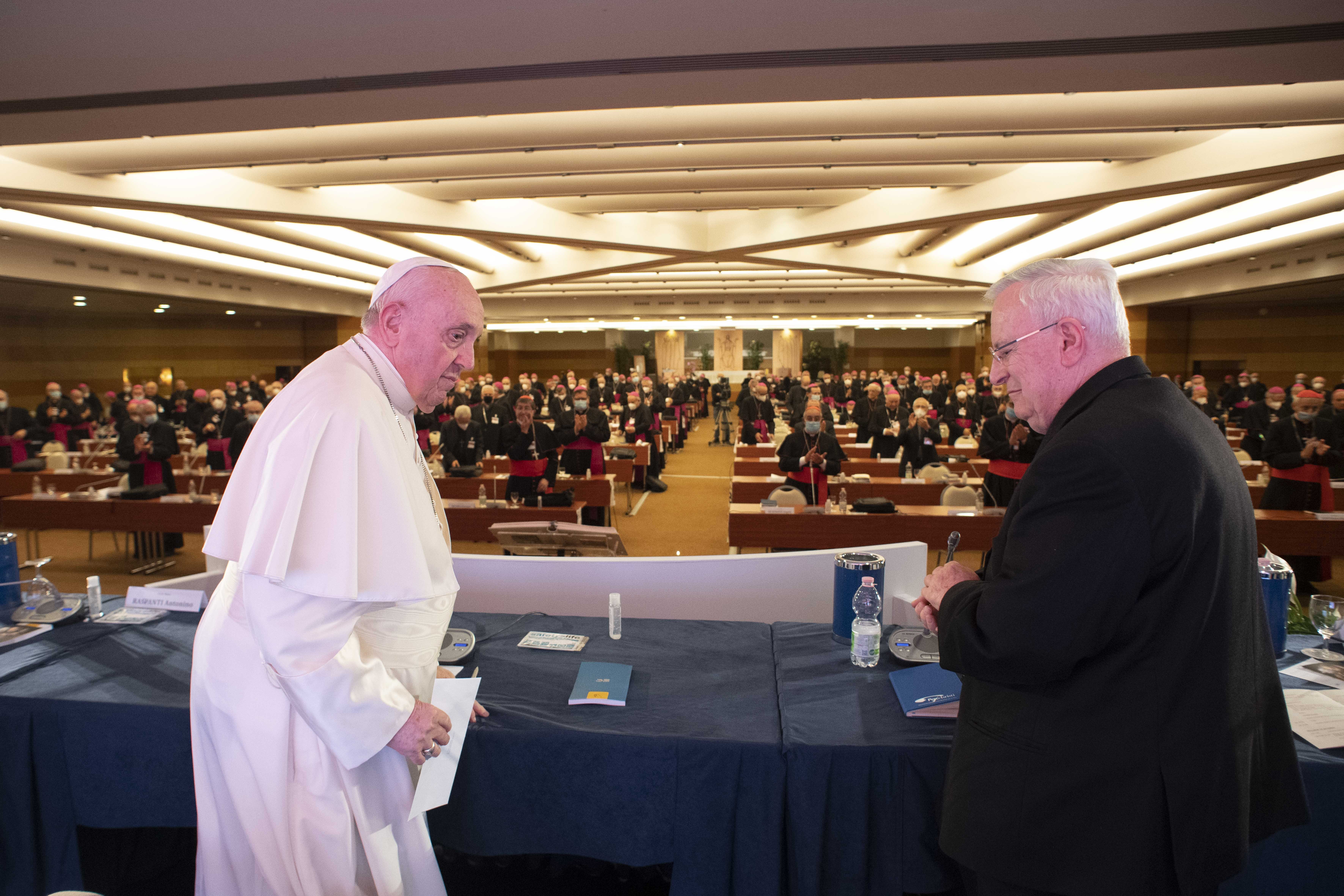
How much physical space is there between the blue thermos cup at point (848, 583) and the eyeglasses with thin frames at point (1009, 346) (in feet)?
3.12

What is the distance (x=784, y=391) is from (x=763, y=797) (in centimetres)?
2385

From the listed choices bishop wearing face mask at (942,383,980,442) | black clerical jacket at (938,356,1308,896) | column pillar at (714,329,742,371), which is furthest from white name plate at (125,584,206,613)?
column pillar at (714,329,742,371)

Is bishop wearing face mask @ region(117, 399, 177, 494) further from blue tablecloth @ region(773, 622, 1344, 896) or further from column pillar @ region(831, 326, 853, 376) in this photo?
column pillar @ region(831, 326, 853, 376)

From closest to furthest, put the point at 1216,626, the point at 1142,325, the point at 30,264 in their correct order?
the point at 1216,626 < the point at 30,264 < the point at 1142,325

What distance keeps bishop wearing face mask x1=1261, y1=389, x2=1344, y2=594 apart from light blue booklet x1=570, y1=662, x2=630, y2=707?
736 cm

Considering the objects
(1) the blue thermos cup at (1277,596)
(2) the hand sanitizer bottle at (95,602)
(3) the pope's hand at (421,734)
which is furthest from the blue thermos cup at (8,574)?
(1) the blue thermos cup at (1277,596)

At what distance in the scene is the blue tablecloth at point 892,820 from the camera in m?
1.69

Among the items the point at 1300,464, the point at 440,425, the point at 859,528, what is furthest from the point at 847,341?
the point at 859,528

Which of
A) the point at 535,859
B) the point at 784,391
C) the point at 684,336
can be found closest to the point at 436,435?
the point at 535,859

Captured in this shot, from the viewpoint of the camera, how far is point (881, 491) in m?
7.55

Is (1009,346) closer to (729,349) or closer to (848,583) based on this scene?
(848,583)

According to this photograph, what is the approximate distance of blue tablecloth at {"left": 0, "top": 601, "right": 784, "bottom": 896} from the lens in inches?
69.1

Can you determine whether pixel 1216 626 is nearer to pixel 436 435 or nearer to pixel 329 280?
pixel 436 435

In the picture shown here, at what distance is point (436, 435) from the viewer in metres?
11.3
